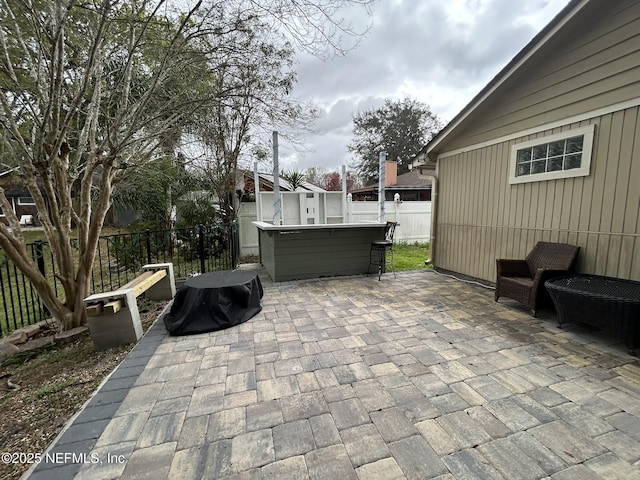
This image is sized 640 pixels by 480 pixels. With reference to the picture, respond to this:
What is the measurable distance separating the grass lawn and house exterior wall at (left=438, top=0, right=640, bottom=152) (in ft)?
10.1

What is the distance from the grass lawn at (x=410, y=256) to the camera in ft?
20.6

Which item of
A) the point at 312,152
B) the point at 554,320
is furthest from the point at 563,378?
the point at 312,152

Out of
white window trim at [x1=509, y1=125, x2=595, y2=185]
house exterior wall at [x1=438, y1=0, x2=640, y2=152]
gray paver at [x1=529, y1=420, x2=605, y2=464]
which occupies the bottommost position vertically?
gray paver at [x1=529, y1=420, x2=605, y2=464]

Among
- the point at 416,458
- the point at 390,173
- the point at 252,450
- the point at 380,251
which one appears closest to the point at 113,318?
the point at 252,450

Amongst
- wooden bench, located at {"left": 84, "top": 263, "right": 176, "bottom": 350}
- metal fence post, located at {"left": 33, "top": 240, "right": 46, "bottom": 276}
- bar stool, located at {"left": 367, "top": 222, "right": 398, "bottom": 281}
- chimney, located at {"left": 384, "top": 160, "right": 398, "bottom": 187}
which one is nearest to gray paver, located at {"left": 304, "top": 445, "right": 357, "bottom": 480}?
wooden bench, located at {"left": 84, "top": 263, "right": 176, "bottom": 350}

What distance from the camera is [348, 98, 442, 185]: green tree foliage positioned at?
21.6 metres

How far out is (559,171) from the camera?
3.49 m

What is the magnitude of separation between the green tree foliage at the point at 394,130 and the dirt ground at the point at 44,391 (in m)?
21.3

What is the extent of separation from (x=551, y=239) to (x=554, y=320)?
1073mm

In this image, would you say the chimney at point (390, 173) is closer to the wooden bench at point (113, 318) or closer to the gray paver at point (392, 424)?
the wooden bench at point (113, 318)

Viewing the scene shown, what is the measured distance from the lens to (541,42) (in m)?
3.40

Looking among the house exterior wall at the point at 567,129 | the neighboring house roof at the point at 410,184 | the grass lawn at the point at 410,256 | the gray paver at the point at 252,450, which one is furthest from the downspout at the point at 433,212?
the neighboring house roof at the point at 410,184

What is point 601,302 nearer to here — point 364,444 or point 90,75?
point 364,444

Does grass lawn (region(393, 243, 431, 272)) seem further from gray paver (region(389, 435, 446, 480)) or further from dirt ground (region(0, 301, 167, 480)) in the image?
dirt ground (region(0, 301, 167, 480))
